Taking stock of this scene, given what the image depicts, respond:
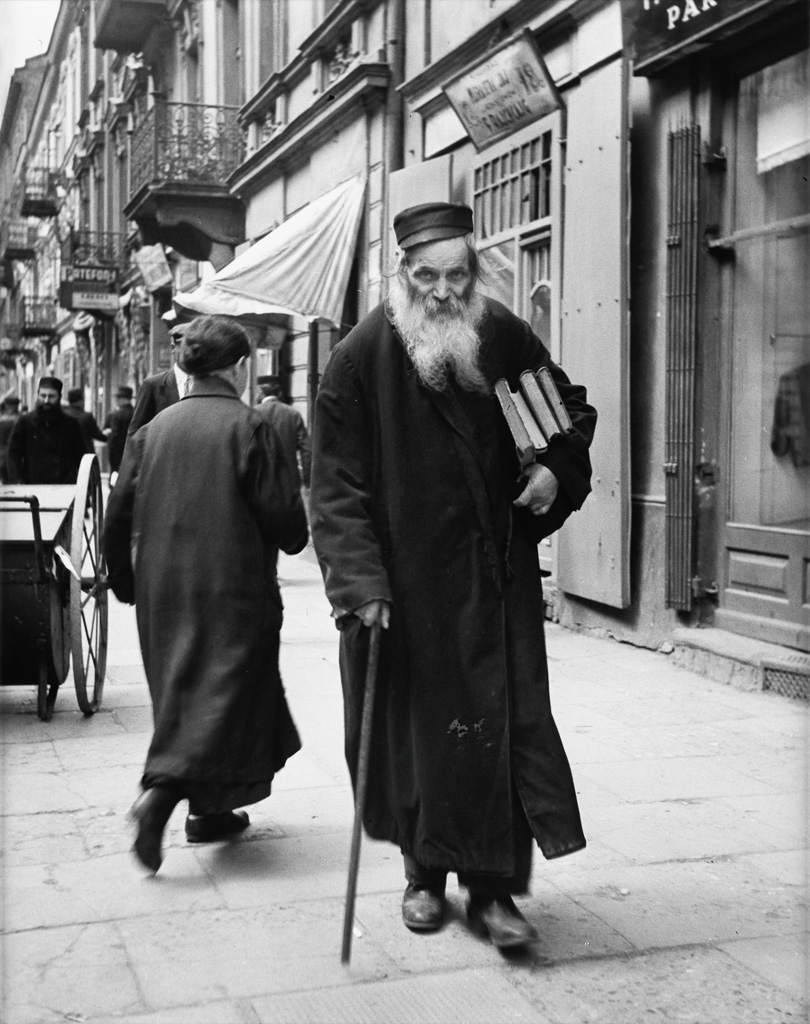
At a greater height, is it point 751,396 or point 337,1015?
point 751,396

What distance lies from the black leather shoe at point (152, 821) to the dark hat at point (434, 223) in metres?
1.75

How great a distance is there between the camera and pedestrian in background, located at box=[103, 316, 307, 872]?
4211 millimetres

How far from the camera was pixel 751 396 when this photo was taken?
23.9 feet

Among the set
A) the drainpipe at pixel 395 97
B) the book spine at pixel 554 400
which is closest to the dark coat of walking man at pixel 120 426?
the drainpipe at pixel 395 97

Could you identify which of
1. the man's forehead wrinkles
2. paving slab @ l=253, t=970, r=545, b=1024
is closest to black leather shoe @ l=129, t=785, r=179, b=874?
paving slab @ l=253, t=970, r=545, b=1024

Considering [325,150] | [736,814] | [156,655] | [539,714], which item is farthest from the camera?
[325,150]

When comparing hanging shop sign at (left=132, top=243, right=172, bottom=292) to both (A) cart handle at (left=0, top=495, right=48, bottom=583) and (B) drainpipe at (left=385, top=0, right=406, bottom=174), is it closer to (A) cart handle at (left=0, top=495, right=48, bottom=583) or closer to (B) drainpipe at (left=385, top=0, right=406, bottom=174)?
(B) drainpipe at (left=385, top=0, right=406, bottom=174)

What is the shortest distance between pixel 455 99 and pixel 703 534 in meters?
4.14

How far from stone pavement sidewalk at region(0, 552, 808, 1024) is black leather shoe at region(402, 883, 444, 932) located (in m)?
0.04

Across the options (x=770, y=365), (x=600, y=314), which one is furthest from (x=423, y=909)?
(x=600, y=314)

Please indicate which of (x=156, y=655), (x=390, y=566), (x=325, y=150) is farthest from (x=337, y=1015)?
(x=325, y=150)

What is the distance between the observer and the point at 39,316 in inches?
1654

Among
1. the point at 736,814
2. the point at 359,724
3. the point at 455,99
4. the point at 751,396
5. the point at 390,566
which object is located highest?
the point at 455,99

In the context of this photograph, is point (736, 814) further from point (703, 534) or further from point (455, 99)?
point (455, 99)
